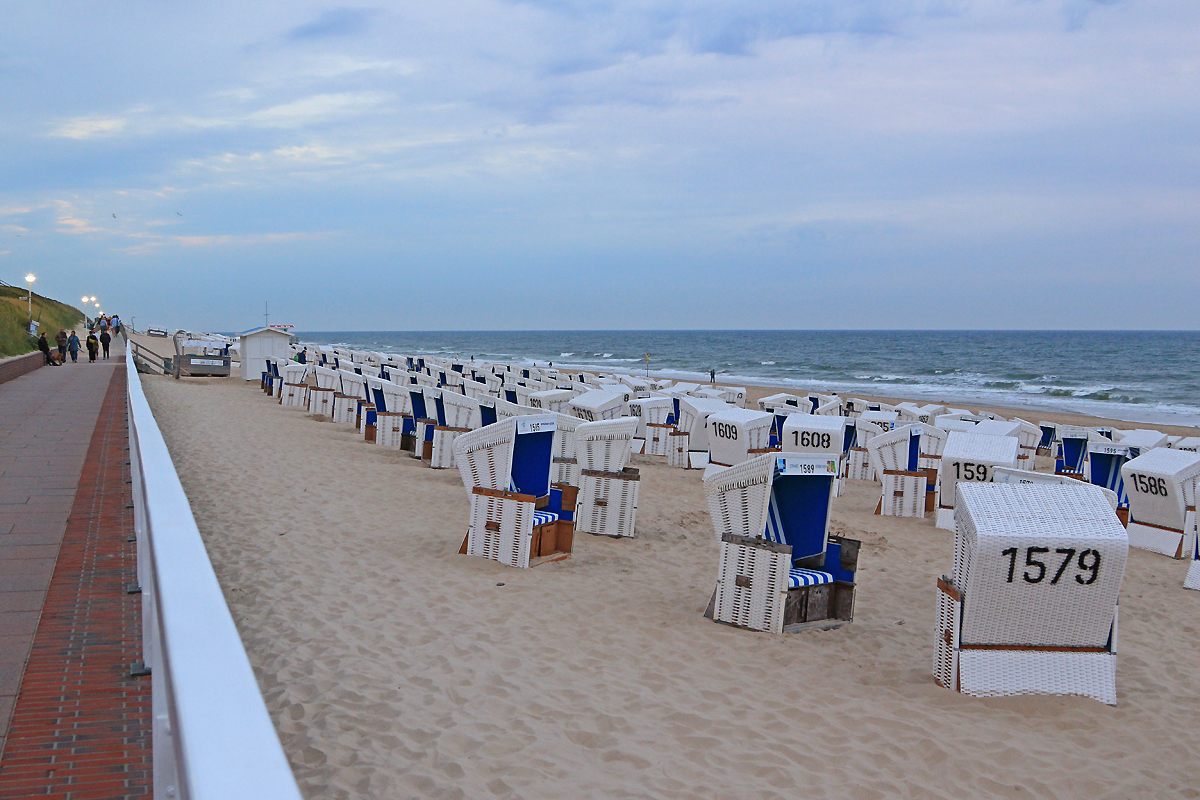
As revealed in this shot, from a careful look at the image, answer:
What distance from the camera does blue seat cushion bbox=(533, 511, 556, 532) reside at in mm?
7059

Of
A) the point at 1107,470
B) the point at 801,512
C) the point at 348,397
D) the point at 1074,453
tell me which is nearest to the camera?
the point at 801,512

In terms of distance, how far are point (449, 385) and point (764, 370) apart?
47.6m

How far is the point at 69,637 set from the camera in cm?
366

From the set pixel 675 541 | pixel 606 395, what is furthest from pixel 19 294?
pixel 675 541

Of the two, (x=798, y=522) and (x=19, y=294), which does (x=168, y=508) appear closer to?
(x=798, y=522)

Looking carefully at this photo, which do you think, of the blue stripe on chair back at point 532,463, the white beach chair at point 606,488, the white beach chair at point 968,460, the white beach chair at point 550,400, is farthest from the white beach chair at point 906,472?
the blue stripe on chair back at point 532,463

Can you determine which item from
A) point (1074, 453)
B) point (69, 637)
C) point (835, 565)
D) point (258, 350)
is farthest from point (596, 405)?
point (258, 350)

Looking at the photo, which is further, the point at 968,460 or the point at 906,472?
the point at 906,472

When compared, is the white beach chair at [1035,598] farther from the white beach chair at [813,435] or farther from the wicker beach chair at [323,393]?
the wicker beach chair at [323,393]

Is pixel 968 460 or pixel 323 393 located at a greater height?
pixel 968 460

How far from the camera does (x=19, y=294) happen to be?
5047 centimetres

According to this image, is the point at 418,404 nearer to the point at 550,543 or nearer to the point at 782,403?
the point at 550,543

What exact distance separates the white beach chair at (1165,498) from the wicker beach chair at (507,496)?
6.37 meters

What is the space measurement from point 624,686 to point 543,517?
2.70 metres
